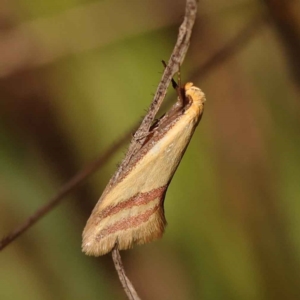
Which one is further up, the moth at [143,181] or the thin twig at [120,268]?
the moth at [143,181]

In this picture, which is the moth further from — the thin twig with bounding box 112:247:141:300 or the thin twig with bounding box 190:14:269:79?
the thin twig with bounding box 190:14:269:79

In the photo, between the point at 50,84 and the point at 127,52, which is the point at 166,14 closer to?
the point at 127,52

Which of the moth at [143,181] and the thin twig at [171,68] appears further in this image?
the moth at [143,181]

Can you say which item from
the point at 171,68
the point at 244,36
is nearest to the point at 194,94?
the point at 171,68

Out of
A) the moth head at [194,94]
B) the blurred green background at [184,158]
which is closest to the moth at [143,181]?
the moth head at [194,94]

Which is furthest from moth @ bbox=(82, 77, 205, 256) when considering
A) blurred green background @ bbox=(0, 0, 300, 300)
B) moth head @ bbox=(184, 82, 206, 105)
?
blurred green background @ bbox=(0, 0, 300, 300)

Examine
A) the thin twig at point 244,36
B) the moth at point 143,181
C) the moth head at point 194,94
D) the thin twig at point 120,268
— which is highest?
the thin twig at point 244,36

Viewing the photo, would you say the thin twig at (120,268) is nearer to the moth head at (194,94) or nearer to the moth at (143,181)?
the moth at (143,181)

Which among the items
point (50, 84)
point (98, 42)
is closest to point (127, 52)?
point (98, 42)
